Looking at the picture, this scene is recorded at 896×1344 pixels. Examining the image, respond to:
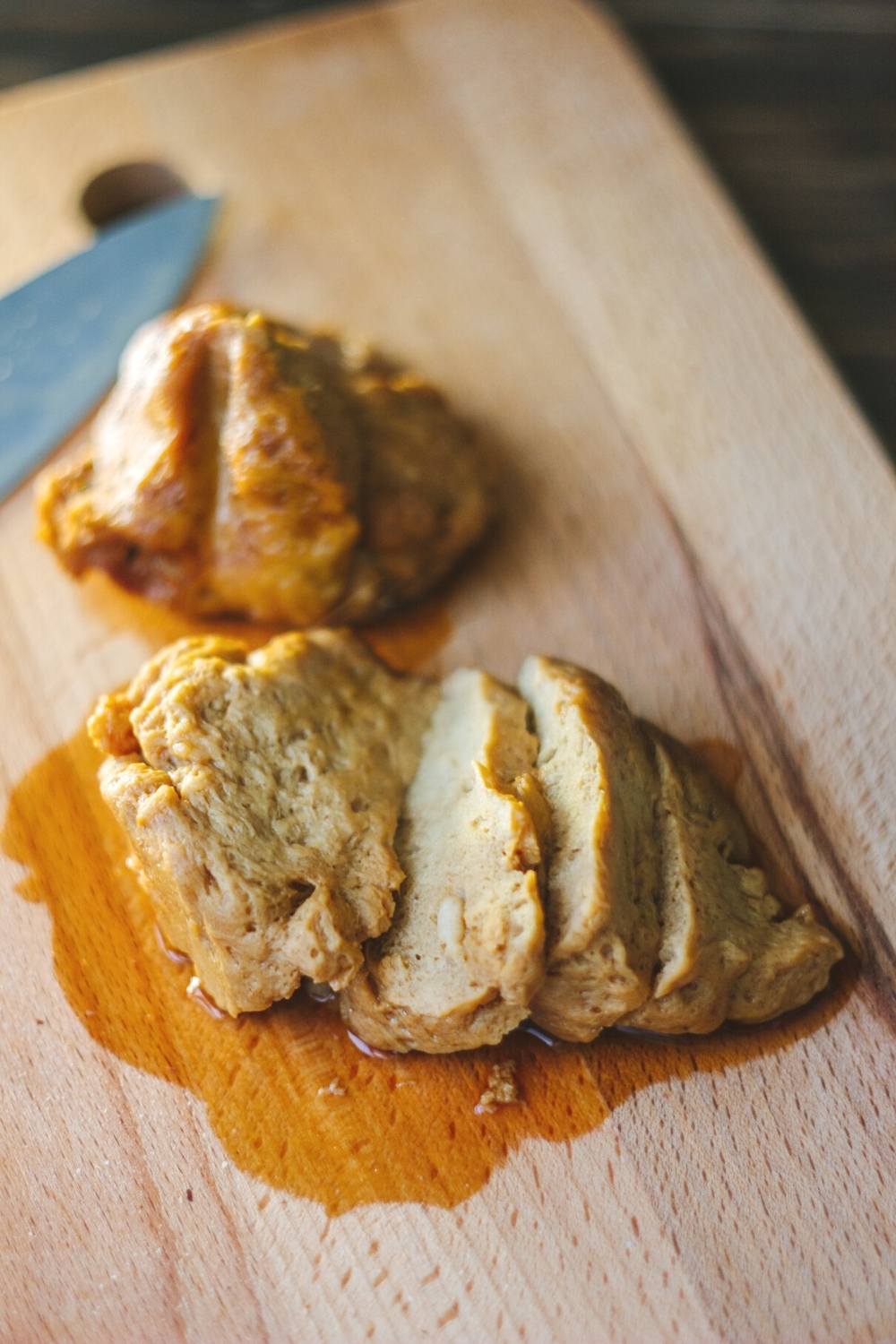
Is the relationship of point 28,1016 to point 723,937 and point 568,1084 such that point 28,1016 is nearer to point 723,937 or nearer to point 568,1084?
point 568,1084

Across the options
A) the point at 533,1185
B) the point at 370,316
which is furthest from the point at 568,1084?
the point at 370,316

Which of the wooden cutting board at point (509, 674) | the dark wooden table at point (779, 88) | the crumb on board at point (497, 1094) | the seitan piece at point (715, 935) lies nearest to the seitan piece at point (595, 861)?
the seitan piece at point (715, 935)

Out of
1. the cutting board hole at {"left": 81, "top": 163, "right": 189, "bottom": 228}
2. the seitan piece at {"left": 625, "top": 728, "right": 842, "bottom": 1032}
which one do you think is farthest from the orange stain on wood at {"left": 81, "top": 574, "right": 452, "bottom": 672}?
the cutting board hole at {"left": 81, "top": 163, "right": 189, "bottom": 228}

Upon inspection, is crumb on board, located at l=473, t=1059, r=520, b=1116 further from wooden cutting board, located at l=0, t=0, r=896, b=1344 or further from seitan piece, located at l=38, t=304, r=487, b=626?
seitan piece, located at l=38, t=304, r=487, b=626

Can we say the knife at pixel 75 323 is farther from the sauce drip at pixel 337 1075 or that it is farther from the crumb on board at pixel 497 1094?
the crumb on board at pixel 497 1094

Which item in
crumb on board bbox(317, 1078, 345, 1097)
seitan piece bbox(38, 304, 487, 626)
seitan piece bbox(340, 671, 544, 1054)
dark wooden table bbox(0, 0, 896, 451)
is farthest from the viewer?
dark wooden table bbox(0, 0, 896, 451)

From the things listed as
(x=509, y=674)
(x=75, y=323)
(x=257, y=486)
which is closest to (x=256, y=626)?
(x=257, y=486)
